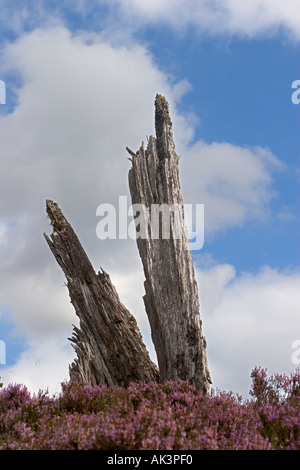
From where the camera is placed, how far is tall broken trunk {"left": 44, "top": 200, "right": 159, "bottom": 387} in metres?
11.7

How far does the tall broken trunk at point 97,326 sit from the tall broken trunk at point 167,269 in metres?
0.94

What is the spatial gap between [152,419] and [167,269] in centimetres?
559

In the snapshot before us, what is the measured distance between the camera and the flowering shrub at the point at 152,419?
17.4 feet

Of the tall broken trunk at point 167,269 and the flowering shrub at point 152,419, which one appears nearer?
the flowering shrub at point 152,419

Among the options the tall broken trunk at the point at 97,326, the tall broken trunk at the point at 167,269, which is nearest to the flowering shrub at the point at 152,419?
the tall broken trunk at the point at 167,269

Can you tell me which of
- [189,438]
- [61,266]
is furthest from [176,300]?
[189,438]

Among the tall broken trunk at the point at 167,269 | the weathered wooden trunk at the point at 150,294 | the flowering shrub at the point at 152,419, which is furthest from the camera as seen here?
the weathered wooden trunk at the point at 150,294

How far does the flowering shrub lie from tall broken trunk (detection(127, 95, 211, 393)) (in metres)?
1.64

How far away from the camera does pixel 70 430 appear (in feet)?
18.5

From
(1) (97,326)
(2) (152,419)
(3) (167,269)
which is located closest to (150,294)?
(3) (167,269)

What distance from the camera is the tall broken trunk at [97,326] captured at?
38.3 feet

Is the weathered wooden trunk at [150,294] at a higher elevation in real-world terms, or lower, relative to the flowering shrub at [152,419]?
higher

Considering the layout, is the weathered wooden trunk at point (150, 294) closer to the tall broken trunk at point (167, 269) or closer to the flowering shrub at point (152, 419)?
the tall broken trunk at point (167, 269)

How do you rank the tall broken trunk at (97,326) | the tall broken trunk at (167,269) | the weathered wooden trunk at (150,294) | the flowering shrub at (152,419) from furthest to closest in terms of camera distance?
the tall broken trunk at (97,326)
the weathered wooden trunk at (150,294)
the tall broken trunk at (167,269)
the flowering shrub at (152,419)
